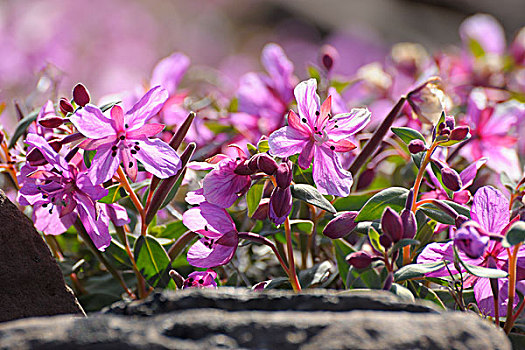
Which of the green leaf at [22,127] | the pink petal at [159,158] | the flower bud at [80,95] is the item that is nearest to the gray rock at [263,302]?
the pink petal at [159,158]

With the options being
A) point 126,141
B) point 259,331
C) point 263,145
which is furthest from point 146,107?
point 259,331

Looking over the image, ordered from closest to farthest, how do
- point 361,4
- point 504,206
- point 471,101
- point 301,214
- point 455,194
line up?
point 504,206, point 455,194, point 301,214, point 471,101, point 361,4

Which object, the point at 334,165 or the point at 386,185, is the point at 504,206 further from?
the point at 386,185

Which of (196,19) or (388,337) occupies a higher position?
(196,19)

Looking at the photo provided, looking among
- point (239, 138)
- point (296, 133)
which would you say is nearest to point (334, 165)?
point (296, 133)

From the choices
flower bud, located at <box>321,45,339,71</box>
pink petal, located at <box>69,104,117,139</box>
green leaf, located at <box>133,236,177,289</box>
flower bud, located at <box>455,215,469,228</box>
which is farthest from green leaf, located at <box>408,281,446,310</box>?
flower bud, located at <box>321,45,339,71</box>

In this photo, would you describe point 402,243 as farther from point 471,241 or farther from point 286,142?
point 286,142
